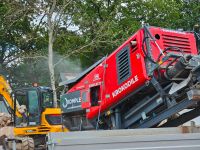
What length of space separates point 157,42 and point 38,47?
23997 millimetres

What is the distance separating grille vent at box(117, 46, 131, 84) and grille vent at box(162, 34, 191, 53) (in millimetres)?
661

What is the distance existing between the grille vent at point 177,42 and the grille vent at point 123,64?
661mm

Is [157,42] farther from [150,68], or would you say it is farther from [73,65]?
[73,65]

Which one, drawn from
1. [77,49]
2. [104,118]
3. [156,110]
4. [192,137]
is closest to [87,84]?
[104,118]

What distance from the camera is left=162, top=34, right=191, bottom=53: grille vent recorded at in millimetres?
7977

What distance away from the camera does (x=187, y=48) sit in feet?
27.4

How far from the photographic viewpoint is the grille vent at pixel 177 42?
798 centimetres

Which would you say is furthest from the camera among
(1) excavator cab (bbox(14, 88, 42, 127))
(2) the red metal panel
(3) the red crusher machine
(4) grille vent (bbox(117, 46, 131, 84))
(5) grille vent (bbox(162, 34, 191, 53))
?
(1) excavator cab (bbox(14, 88, 42, 127))

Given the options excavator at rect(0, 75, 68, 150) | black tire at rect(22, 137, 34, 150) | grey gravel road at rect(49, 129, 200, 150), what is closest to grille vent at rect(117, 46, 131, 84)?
grey gravel road at rect(49, 129, 200, 150)

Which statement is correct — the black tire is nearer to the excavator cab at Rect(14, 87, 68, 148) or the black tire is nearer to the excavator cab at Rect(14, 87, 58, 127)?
the excavator cab at Rect(14, 87, 68, 148)

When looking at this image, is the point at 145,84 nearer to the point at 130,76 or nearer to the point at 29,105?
the point at 130,76

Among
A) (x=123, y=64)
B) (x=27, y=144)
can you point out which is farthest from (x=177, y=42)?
(x=27, y=144)

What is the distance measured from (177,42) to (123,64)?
3.44 ft

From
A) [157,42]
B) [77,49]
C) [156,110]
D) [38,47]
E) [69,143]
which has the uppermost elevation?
[38,47]
